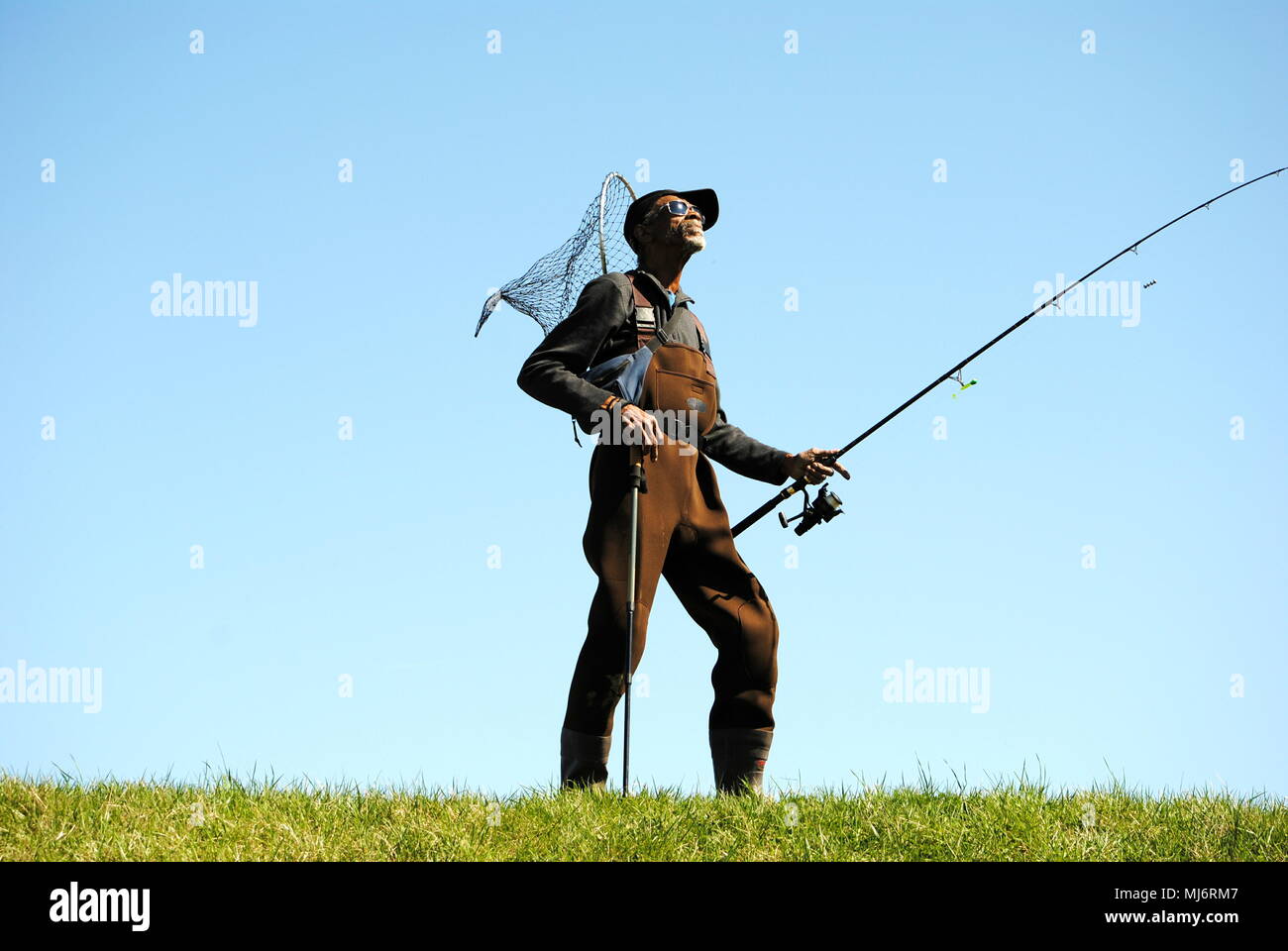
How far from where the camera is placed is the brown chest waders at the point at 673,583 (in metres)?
6.25

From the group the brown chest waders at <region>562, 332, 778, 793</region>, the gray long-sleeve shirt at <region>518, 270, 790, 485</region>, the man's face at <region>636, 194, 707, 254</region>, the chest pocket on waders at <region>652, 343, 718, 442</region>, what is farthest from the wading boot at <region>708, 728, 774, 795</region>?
the man's face at <region>636, 194, 707, 254</region>

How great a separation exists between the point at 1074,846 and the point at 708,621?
196 centimetres

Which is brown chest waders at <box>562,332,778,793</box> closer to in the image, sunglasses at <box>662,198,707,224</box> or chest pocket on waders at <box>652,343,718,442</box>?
chest pocket on waders at <box>652,343,718,442</box>

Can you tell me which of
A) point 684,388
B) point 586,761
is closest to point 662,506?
point 684,388

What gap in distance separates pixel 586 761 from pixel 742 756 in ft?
2.54

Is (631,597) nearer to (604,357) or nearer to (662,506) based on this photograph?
(662,506)

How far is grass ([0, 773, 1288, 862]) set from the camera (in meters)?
5.32

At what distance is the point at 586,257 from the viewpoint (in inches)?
288

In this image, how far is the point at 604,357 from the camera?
6672 mm
